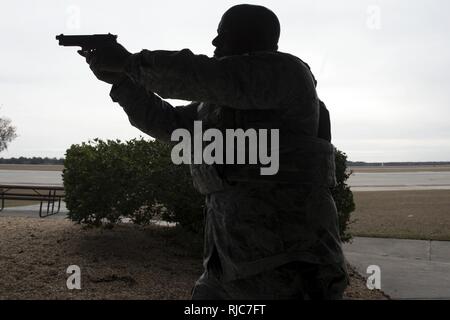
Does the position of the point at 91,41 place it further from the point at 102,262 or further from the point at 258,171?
the point at 102,262

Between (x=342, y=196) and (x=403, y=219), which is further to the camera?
(x=403, y=219)

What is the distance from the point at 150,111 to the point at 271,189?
595mm

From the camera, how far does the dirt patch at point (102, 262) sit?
5.68 m

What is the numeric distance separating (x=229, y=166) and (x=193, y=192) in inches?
222

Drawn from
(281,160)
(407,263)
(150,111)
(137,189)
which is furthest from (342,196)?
(281,160)

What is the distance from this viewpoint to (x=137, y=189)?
7.52 metres

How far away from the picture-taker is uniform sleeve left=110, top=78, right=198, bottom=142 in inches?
74.2

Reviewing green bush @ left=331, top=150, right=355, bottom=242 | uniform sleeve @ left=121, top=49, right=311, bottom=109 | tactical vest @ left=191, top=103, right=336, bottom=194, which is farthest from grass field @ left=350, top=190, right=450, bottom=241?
uniform sleeve @ left=121, top=49, right=311, bottom=109

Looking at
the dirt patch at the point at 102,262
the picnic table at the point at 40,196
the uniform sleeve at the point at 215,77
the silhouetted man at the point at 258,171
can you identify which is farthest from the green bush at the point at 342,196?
the uniform sleeve at the point at 215,77

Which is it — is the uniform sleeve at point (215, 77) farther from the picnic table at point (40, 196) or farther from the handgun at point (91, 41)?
the picnic table at point (40, 196)
